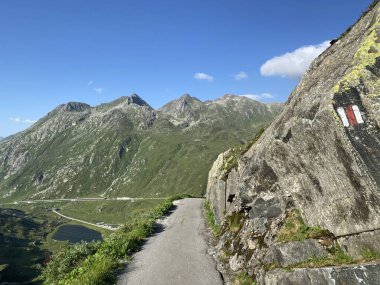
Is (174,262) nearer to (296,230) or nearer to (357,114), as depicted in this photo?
(296,230)

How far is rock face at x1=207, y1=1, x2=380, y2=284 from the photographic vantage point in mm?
13086

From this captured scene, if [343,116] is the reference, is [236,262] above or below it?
below

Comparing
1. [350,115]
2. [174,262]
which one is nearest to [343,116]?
[350,115]

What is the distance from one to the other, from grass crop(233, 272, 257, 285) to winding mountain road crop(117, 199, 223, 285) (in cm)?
124

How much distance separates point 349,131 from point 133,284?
47.6ft

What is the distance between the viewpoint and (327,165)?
14820mm

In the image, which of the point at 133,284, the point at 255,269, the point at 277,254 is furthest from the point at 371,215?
the point at 133,284

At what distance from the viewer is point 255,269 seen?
18.7 m

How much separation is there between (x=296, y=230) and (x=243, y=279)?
4270 mm

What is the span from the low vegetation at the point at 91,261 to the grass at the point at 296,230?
34.3 feet

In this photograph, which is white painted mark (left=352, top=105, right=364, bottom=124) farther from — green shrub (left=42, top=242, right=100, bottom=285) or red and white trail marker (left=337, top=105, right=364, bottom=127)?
green shrub (left=42, top=242, right=100, bottom=285)

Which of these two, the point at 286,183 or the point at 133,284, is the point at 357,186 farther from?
the point at 133,284

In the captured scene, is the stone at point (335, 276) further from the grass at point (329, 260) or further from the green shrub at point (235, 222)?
the green shrub at point (235, 222)

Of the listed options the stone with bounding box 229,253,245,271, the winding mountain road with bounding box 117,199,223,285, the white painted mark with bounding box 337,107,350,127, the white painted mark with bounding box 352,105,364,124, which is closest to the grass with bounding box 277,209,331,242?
the stone with bounding box 229,253,245,271
